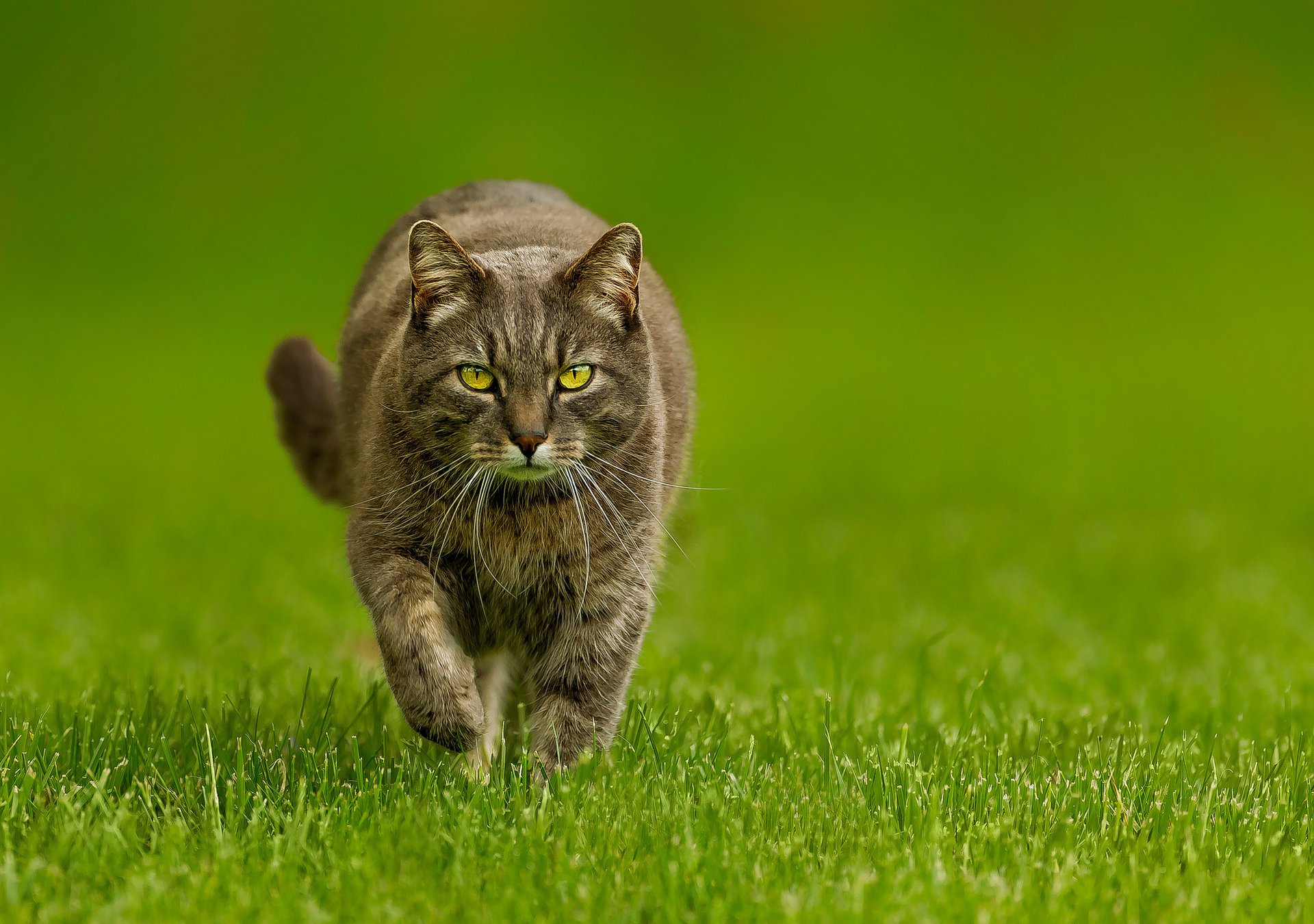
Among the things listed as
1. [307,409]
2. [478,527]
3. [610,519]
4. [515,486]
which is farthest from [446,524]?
[307,409]

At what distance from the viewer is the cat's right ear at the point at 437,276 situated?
3471 millimetres

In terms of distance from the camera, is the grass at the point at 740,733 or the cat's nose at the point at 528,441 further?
the cat's nose at the point at 528,441

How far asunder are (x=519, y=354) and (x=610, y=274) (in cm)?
32

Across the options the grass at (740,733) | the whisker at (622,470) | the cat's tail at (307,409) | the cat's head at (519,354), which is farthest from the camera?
the cat's tail at (307,409)

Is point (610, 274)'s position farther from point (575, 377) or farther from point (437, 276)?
point (437, 276)

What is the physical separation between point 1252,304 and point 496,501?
13583mm

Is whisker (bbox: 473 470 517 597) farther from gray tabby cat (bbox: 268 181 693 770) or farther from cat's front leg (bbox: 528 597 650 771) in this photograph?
cat's front leg (bbox: 528 597 650 771)

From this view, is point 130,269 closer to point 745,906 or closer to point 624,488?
point 624,488

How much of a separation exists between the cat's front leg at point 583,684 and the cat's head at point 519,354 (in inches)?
17.7

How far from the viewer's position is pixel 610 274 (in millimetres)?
3559

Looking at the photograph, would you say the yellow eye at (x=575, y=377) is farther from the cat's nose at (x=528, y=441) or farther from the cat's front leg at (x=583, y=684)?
the cat's front leg at (x=583, y=684)

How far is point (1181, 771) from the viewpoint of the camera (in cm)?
353

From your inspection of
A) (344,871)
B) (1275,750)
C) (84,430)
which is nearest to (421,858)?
(344,871)

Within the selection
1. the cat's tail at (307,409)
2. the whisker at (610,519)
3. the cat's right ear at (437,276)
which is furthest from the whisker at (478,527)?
the cat's tail at (307,409)
